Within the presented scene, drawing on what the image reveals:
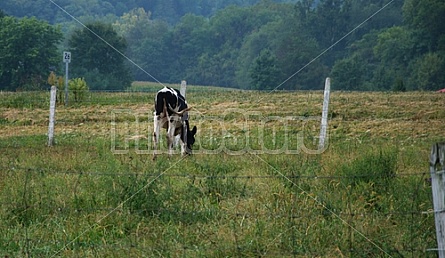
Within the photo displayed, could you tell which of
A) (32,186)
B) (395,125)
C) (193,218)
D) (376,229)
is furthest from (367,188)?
(395,125)

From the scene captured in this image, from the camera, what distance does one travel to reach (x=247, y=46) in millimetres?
102000

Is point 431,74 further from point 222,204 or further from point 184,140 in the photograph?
point 222,204

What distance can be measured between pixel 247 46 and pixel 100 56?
108 ft

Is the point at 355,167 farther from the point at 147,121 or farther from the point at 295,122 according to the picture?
the point at 147,121

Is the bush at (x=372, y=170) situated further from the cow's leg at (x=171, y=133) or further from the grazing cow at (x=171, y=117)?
the grazing cow at (x=171, y=117)

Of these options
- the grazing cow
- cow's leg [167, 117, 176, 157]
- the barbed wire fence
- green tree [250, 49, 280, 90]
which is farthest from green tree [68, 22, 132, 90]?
the barbed wire fence

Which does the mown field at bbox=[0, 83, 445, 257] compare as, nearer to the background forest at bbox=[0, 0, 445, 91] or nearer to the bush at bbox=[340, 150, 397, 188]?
the bush at bbox=[340, 150, 397, 188]

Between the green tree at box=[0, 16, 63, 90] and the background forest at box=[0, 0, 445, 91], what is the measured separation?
0.10 m

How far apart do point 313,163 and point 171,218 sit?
13.0 ft

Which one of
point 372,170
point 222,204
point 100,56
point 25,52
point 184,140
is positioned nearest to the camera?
point 222,204

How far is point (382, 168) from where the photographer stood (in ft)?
29.5

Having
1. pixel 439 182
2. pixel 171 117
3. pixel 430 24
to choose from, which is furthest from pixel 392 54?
pixel 439 182

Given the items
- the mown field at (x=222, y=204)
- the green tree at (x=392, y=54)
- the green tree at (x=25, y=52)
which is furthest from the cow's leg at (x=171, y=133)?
the green tree at (x=392, y=54)

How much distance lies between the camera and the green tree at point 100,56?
72.8 metres
